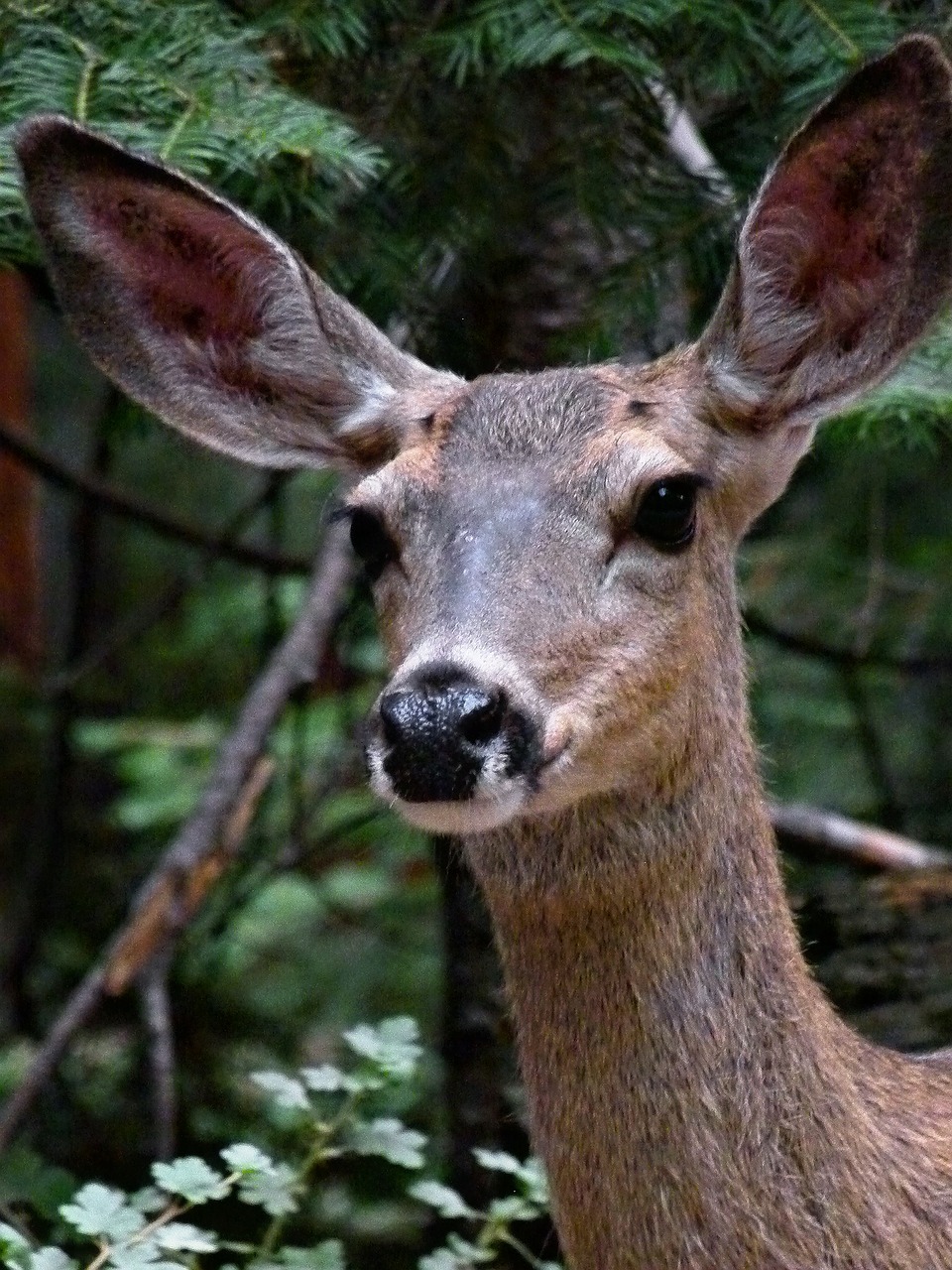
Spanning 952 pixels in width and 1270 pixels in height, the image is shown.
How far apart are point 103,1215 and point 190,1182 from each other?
0.56 feet

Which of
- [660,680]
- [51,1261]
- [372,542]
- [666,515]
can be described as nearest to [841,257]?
[666,515]

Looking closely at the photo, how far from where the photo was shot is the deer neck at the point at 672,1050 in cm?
379

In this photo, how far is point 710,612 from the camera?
405 centimetres

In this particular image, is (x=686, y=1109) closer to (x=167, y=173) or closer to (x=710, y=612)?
(x=710, y=612)

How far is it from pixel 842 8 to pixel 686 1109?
2.18 metres

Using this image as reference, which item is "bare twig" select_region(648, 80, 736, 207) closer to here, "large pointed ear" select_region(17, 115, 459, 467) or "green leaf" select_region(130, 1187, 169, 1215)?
"large pointed ear" select_region(17, 115, 459, 467)

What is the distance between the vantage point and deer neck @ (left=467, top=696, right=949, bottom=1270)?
12.4 ft

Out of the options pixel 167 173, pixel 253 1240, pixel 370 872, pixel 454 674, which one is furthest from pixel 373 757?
pixel 370 872

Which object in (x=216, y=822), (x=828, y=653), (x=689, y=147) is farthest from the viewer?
(x=828, y=653)

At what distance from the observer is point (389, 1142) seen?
451cm

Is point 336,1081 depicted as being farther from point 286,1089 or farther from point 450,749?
point 450,749

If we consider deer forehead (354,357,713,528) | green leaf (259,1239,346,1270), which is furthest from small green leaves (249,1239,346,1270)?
deer forehead (354,357,713,528)

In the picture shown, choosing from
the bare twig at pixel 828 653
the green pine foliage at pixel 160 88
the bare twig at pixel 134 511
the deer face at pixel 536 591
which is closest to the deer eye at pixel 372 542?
the deer face at pixel 536 591

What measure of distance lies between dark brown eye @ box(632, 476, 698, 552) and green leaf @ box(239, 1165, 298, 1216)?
146cm
